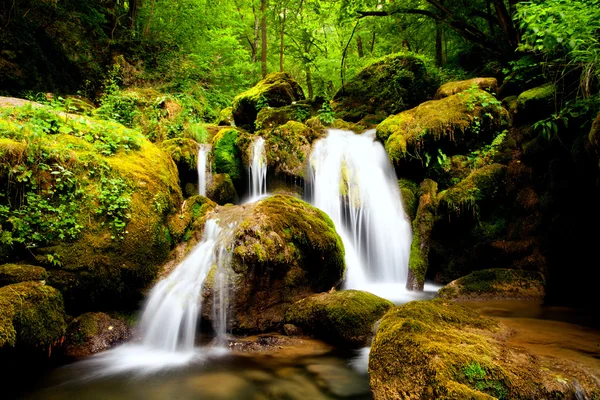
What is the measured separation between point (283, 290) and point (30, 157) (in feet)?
12.4

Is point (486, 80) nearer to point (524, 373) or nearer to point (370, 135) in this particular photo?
point (370, 135)

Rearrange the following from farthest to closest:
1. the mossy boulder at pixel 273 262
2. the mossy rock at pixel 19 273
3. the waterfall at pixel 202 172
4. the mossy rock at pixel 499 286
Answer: the waterfall at pixel 202 172, the mossy rock at pixel 499 286, the mossy boulder at pixel 273 262, the mossy rock at pixel 19 273

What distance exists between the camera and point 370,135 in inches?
382

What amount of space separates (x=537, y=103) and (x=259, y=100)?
841cm

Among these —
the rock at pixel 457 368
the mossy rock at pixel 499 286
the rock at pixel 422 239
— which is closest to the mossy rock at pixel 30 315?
the rock at pixel 457 368

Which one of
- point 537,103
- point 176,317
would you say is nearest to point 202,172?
point 176,317

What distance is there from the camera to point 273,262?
4609 mm

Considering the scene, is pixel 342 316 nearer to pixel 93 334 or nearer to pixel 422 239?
pixel 93 334

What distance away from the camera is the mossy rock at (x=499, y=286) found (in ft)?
16.9

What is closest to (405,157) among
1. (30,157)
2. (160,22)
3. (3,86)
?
(30,157)

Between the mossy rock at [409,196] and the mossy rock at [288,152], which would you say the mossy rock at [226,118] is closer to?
the mossy rock at [288,152]

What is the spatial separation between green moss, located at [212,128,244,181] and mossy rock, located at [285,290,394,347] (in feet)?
15.3

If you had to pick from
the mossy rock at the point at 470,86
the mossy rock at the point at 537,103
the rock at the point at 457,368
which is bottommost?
the rock at the point at 457,368

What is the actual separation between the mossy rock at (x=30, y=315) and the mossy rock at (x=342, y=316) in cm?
273
